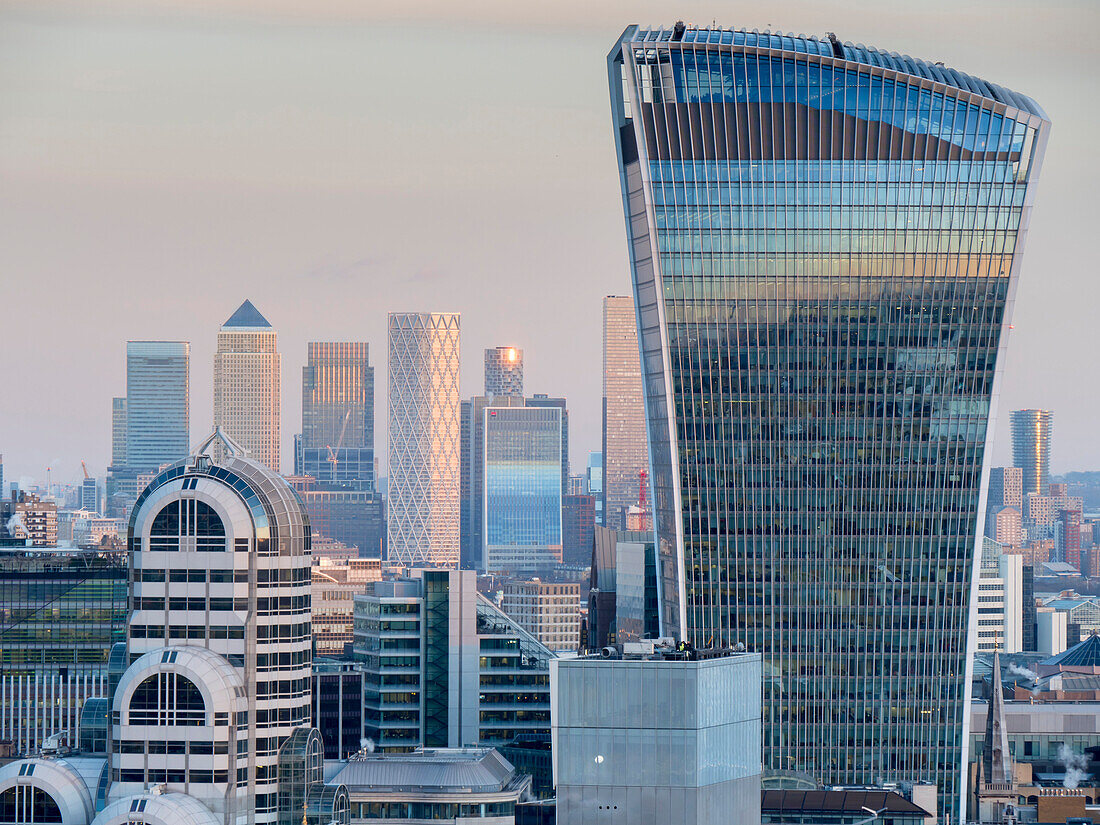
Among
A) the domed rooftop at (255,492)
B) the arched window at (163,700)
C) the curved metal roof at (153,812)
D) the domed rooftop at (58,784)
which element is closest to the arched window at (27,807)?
the domed rooftop at (58,784)

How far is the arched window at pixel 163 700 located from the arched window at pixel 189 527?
11483 millimetres

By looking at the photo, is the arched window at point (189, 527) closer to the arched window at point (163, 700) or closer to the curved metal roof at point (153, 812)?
the arched window at point (163, 700)

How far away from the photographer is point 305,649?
19938 cm

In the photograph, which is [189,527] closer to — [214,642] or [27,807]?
[214,642]

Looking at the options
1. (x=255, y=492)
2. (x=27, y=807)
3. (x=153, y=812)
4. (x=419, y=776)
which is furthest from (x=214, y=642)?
(x=419, y=776)

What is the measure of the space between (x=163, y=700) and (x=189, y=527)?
48.6 ft

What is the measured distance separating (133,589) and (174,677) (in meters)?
9.72

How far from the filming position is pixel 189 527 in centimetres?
19438

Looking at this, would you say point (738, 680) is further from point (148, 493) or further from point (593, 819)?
point (148, 493)

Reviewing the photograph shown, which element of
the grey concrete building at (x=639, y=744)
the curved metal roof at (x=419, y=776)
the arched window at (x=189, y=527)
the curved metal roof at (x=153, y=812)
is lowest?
the curved metal roof at (x=153, y=812)

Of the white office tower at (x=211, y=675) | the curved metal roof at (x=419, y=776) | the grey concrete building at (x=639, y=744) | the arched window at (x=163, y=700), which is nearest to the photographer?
the grey concrete building at (x=639, y=744)

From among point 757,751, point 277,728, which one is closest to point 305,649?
point 277,728

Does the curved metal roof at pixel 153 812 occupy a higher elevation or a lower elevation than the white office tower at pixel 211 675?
lower

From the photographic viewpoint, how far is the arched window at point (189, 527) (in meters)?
194
